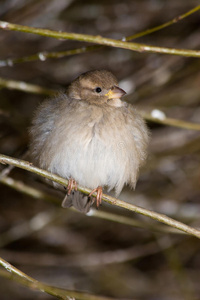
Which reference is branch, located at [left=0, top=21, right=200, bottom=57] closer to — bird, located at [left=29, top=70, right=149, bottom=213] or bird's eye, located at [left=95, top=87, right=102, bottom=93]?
bird, located at [left=29, top=70, right=149, bottom=213]

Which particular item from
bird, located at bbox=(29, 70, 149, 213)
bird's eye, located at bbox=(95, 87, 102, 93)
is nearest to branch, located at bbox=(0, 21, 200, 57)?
bird, located at bbox=(29, 70, 149, 213)

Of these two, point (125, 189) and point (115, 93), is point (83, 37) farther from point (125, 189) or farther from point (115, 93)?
point (125, 189)

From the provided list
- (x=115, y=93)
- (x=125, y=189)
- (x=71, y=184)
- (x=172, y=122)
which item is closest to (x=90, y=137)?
(x=71, y=184)

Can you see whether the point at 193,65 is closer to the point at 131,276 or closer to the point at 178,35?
the point at 178,35

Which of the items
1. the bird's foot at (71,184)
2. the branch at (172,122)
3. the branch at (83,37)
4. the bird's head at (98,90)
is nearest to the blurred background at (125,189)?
the branch at (172,122)

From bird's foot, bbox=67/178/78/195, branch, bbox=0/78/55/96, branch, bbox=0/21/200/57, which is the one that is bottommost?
bird's foot, bbox=67/178/78/195

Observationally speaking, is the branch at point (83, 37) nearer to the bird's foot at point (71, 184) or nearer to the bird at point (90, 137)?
the bird at point (90, 137)
